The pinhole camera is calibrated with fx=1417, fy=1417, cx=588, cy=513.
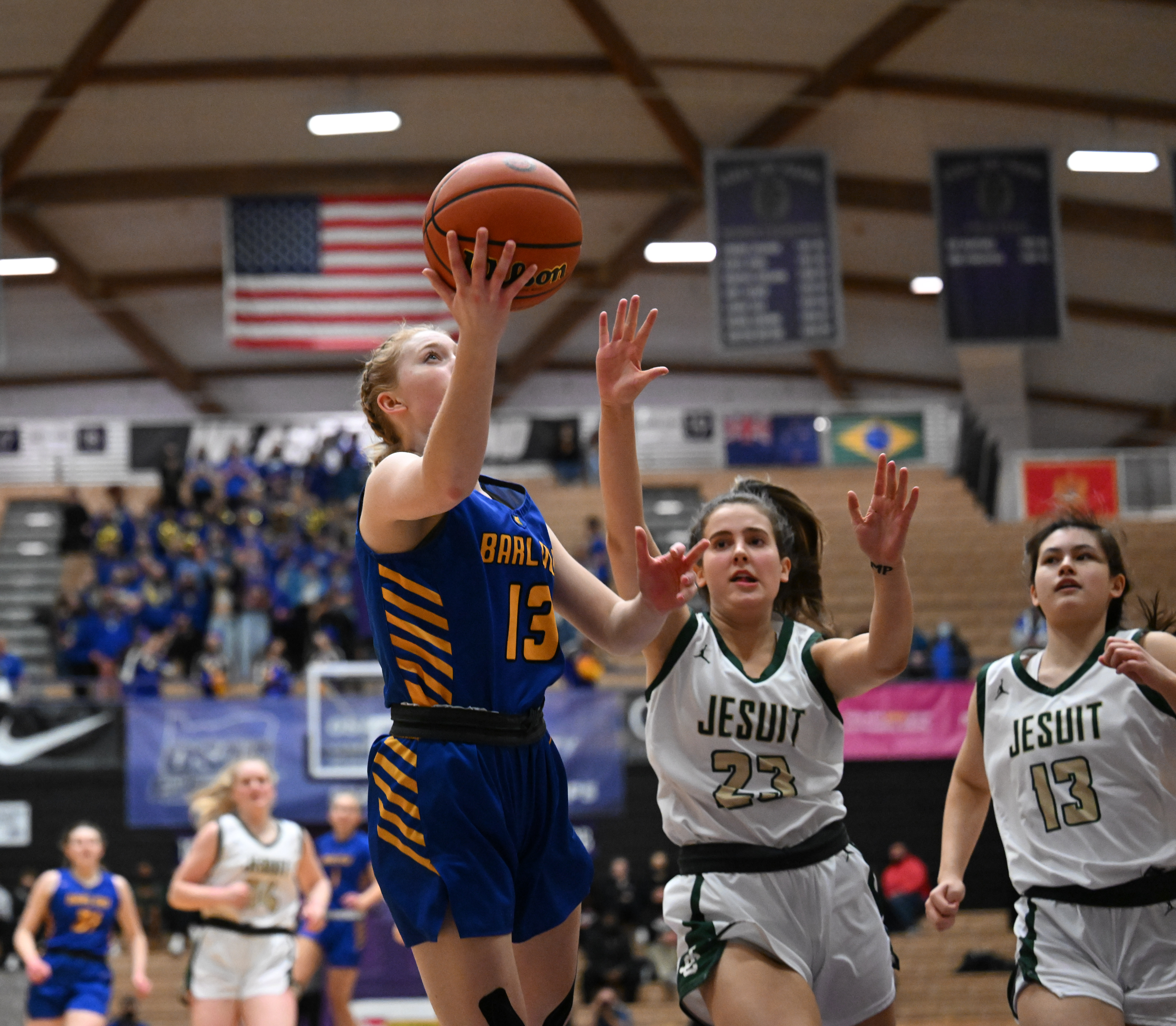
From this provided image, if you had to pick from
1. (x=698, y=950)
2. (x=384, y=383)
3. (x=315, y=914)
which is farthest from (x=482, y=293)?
(x=315, y=914)

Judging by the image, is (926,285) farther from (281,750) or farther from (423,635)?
(423,635)

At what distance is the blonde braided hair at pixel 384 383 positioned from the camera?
3.26 metres

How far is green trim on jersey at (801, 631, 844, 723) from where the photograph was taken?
3898 mm

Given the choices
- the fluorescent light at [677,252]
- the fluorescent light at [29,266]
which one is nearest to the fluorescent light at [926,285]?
the fluorescent light at [677,252]

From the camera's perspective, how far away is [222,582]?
17.2m

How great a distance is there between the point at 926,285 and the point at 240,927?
19682 mm

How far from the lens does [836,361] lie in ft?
91.6

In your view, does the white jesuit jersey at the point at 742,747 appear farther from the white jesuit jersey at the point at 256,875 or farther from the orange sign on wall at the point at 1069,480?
the orange sign on wall at the point at 1069,480

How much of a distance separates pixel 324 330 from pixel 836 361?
13.1 meters

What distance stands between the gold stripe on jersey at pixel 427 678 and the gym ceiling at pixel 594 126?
14920 millimetres

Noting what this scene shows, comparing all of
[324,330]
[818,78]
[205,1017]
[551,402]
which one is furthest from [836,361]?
[205,1017]

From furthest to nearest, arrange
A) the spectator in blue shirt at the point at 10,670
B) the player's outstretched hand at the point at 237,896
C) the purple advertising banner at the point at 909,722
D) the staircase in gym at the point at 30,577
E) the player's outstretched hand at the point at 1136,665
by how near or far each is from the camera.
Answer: the staircase in gym at the point at 30,577, the spectator in blue shirt at the point at 10,670, the purple advertising banner at the point at 909,722, the player's outstretched hand at the point at 237,896, the player's outstretched hand at the point at 1136,665

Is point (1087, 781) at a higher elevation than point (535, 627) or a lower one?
lower

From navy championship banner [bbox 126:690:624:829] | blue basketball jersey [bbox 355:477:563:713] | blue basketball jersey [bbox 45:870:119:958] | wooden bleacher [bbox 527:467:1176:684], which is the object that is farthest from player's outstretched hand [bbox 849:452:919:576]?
wooden bleacher [bbox 527:467:1176:684]
